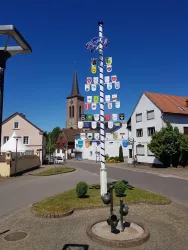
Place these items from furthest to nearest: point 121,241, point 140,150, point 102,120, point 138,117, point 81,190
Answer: point 138,117 < point 140,150 < point 102,120 < point 81,190 < point 121,241

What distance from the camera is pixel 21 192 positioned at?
51.0 feet

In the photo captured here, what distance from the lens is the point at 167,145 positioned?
102 feet

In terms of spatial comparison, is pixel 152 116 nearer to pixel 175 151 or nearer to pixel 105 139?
pixel 175 151

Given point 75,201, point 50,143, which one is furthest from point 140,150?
point 75,201

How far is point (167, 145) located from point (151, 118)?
7.06 metres

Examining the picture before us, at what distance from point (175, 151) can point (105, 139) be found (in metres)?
20.1

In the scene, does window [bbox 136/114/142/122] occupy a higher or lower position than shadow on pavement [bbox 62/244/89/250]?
higher

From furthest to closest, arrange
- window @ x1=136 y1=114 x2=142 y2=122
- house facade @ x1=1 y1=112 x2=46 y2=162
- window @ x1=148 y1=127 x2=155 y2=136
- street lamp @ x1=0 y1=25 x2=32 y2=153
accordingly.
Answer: house facade @ x1=1 y1=112 x2=46 y2=162 < window @ x1=136 y1=114 x2=142 y2=122 < window @ x1=148 y1=127 x2=155 y2=136 < street lamp @ x1=0 y1=25 x2=32 y2=153

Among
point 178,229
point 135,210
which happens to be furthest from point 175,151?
point 178,229

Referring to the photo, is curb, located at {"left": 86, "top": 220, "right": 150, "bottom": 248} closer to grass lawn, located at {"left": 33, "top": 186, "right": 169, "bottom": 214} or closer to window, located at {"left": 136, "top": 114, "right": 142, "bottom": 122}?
grass lawn, located at {"left": 33, "top": 186, "right": 169, "bottom": 214}

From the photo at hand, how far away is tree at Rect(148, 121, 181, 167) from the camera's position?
3116 centimetres

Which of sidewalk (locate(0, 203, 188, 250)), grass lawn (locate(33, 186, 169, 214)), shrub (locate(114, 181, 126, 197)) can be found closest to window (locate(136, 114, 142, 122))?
grass lawn (locate(33, 186, 169, 214))

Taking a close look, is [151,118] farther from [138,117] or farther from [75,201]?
[75,201]

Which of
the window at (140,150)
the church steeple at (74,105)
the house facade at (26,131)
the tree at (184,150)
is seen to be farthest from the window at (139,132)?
the church steeple at (74,105)
